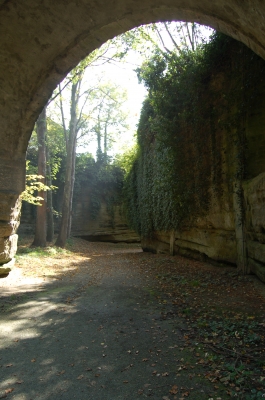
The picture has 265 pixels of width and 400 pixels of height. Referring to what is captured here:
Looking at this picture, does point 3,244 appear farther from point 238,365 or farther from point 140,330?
point 238,365

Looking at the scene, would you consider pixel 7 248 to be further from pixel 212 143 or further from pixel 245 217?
pixel 212 143

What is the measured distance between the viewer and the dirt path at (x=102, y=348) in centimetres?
304

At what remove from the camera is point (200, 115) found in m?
9.69

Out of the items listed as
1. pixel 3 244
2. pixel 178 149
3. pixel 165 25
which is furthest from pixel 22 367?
pixel 165 25

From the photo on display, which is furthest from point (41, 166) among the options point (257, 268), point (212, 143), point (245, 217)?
point (257, 268)

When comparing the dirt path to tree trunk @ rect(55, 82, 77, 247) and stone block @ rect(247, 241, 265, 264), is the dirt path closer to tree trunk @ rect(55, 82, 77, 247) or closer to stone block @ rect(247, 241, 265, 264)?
stone block @ rect(247, 241, 265, 264)

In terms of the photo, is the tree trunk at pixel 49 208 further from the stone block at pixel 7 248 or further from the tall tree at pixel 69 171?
the stone block at pixel 7 248

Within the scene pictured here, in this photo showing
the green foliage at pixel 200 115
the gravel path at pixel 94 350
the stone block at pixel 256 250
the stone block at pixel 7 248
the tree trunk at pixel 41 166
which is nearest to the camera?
the gravel path at pixel 94 350

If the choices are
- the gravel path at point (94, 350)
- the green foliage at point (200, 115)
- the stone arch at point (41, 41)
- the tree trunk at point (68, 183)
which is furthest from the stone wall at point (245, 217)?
the tree trunk at point (68, 183)

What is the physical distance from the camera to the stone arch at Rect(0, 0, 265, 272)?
5.20m

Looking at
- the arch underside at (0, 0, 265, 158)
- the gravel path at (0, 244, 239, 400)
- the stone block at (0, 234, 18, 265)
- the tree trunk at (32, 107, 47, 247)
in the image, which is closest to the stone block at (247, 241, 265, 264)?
the gravel path at (0, 244, 239, 400)

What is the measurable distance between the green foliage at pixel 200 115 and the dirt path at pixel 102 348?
150 inches

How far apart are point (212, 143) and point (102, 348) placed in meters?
7.23

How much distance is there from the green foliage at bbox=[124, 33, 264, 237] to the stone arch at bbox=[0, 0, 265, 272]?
10.7 ft
